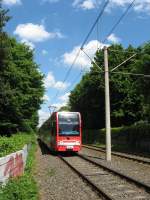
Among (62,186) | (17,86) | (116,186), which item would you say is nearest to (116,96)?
(17,86)

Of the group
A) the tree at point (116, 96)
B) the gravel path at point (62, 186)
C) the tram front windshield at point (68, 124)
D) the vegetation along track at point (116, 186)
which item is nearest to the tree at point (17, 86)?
the tram front windshield at point (68, 124)

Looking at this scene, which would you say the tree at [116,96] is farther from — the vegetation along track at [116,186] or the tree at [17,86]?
the vegetation along track at [116,186]

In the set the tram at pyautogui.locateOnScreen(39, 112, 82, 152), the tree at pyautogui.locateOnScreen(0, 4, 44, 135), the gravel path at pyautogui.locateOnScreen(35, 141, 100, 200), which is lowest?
the gravel path at pyautogui.locateOnScreen(35, 141, 100, 200)

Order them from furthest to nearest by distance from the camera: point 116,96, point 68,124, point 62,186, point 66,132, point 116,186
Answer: point 116,96 < point 68,124 < point 66,132 < point 62,186 < point 116,186

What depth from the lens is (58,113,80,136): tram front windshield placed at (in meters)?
32.8

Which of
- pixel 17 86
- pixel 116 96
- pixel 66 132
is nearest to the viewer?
pixel 66 132

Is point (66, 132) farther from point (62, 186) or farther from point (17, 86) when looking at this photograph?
point (62, 186)

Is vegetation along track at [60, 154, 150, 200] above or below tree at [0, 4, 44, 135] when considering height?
below

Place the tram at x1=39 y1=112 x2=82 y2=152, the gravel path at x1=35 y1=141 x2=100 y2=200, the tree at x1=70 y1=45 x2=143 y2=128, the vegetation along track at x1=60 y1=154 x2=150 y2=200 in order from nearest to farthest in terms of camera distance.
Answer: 1. the vegetation along track at x1=60 y1=154 x2=150 y2=200
2. the gravel path at x1=35 y1=141 x2=100 y2=200
3. the tram at x1=39 y1=112 x2=82 y2=152
4. the tree at x1=70 y1=45 x2=143 y2=128

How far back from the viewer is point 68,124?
3306 centimetres

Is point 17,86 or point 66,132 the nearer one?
point 66,132

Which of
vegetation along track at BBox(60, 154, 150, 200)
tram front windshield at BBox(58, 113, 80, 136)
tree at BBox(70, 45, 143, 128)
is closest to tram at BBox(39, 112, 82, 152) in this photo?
tram front windshield at BBox(58, 113, 80, 136)

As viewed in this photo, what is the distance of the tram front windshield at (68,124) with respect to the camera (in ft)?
108

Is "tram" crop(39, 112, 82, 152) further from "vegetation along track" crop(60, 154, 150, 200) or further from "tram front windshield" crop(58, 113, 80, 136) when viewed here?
"vegetation along track" crop(60, 154, 150, 200)
